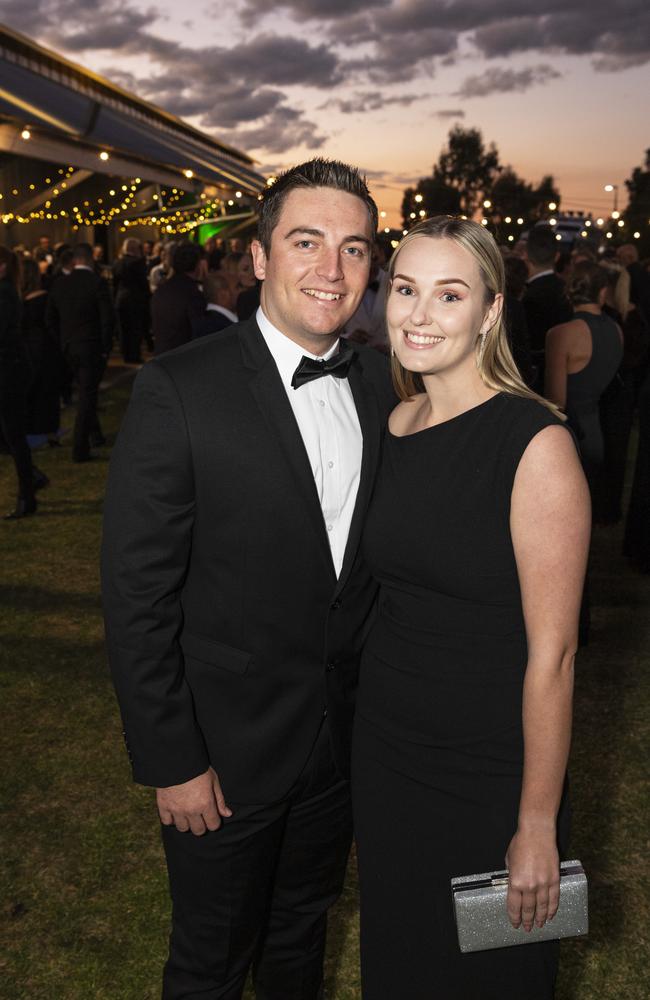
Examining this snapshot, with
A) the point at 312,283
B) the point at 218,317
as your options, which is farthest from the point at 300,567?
the point at 218,317

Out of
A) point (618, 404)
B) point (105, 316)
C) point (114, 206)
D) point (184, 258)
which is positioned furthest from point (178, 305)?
point (114, 206)

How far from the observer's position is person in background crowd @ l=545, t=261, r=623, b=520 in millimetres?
5434

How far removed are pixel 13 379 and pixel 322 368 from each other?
614 centimetres

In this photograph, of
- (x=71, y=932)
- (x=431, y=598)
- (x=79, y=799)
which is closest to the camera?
(x=431, y=598)

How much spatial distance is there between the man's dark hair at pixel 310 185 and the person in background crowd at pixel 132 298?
493 inches

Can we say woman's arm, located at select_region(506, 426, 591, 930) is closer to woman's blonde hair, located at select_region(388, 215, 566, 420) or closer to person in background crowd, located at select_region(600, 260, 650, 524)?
woman's blonde hair, located at select_region(388, 215, 566, 420)

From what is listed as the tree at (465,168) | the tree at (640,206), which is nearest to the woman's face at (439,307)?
the tree at (640,206)

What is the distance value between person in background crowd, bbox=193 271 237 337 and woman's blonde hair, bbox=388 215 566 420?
484cm

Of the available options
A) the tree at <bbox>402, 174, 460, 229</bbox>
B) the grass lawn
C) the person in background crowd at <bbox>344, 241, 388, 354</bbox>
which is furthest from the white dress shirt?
the tree at <bbox>402, 174, 460, 229</bbox>

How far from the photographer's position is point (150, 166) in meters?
19.7

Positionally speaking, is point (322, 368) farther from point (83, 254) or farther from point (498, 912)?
point (83, 254)

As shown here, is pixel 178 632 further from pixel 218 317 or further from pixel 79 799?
pixel 218 317

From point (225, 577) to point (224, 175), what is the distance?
23603 millimetres

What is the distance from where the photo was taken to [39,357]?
31.2 feet
